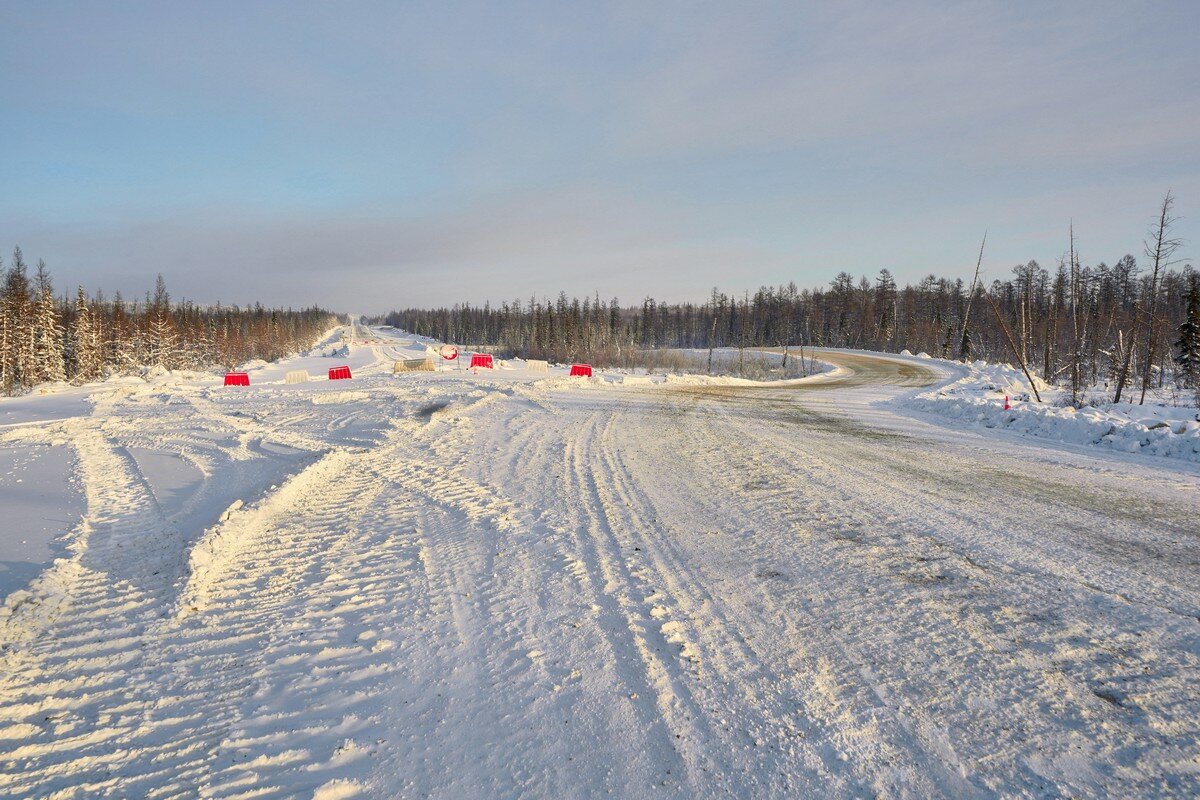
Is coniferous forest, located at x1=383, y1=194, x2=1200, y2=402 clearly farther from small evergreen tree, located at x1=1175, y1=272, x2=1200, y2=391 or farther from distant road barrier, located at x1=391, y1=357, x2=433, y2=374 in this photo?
distant road barrier, located at x1=391, y1=357, x2=433, y2=374

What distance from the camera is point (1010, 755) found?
2523 mm

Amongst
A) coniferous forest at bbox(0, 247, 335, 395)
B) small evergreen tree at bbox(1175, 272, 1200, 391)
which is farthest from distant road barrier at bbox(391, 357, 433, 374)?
small evergreen tree at bbox(1175, 272, 1200, 391)

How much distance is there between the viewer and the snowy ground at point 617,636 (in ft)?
8.37

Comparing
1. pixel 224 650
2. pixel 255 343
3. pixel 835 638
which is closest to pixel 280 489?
pixel 224 650

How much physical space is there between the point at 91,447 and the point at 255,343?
91.9 meters

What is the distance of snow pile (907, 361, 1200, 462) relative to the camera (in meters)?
9.25

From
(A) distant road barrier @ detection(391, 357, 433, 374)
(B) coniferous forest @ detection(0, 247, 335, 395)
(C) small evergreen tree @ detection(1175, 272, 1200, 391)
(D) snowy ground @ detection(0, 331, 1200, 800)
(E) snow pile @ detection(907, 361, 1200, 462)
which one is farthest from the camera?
(B) coniferous forest @ detection(0, 247, 335, 395)

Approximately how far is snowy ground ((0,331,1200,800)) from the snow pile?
1901mm

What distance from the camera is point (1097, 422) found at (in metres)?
10.5

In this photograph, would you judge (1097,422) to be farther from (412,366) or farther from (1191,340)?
(412,366)

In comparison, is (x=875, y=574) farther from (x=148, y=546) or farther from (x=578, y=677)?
(x=148, y=546)

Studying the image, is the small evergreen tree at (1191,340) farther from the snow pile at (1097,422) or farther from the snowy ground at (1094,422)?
the snow pile at (1097,422)

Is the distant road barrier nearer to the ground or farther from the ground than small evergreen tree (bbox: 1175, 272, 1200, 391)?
nearer to the ground

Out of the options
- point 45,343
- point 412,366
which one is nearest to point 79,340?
point 45,343
